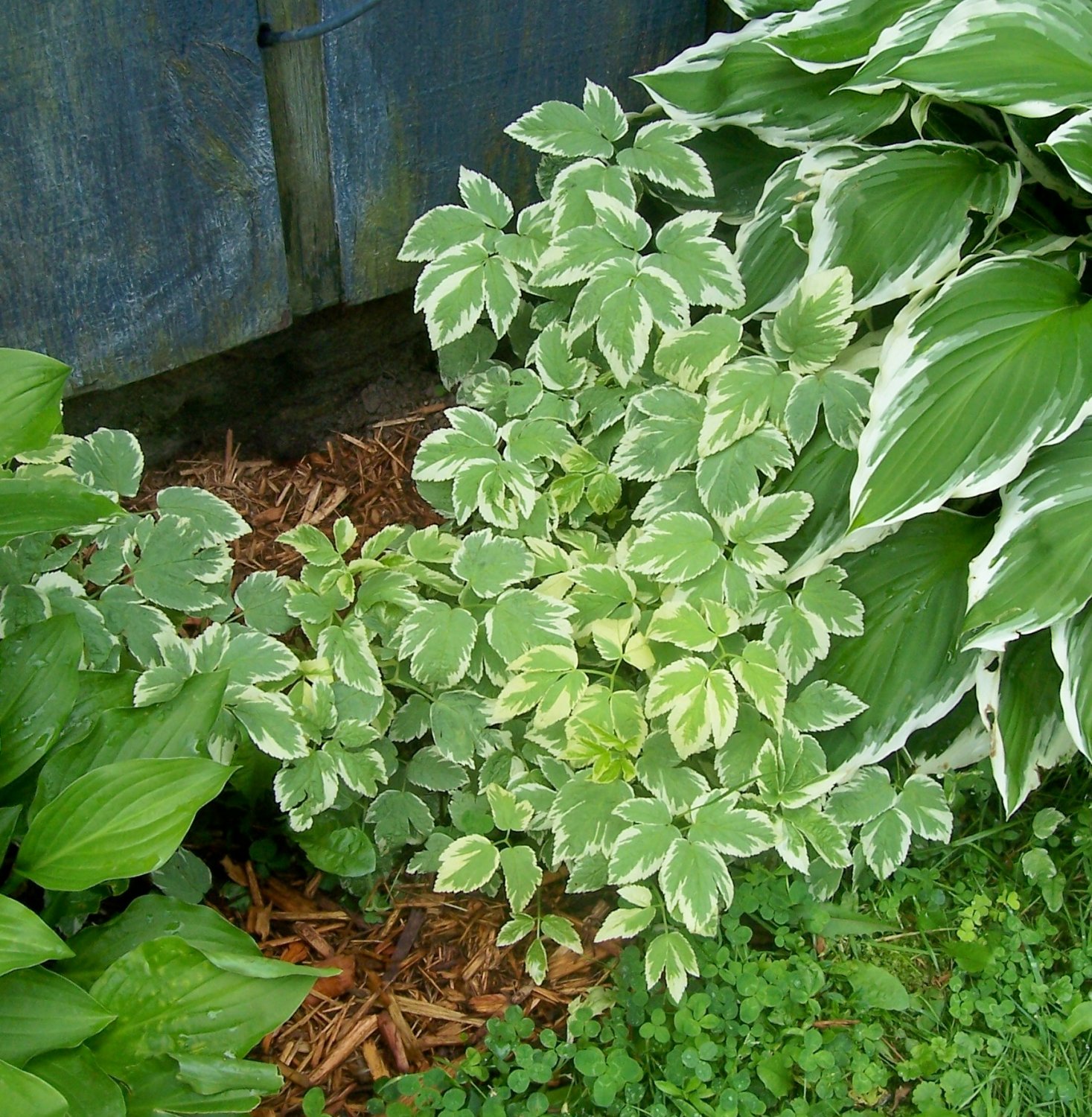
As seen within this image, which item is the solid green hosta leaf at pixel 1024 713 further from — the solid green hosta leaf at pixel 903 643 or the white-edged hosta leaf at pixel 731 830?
the white-edged hosta leaf at pixel 731 830

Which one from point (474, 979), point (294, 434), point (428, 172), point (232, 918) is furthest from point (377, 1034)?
point (428, 172)

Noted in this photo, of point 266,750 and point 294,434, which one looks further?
point 294,434

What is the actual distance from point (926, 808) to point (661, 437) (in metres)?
0.65

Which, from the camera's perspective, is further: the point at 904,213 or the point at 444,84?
the point at 444,84

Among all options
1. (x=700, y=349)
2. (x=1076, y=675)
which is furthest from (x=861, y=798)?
(x=700, y=349)

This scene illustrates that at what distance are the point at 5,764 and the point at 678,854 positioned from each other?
815 mm

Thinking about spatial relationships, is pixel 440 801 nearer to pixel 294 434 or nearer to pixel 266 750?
pixel 266 750

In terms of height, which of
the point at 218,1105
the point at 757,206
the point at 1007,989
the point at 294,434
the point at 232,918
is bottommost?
the point at 1007,989

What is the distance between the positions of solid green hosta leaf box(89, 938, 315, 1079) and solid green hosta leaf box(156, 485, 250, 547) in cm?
56

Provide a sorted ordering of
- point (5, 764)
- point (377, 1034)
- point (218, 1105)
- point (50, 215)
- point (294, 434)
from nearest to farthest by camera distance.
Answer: point (218, 1105) → point (5, 764) → point (377, 1034) → point (50, 215) → point (294, 434)

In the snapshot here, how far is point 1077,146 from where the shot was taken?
59.3 inches

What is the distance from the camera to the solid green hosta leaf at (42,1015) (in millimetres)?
1227

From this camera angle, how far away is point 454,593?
5.62ft

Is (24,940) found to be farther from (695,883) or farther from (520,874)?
(695,883)
